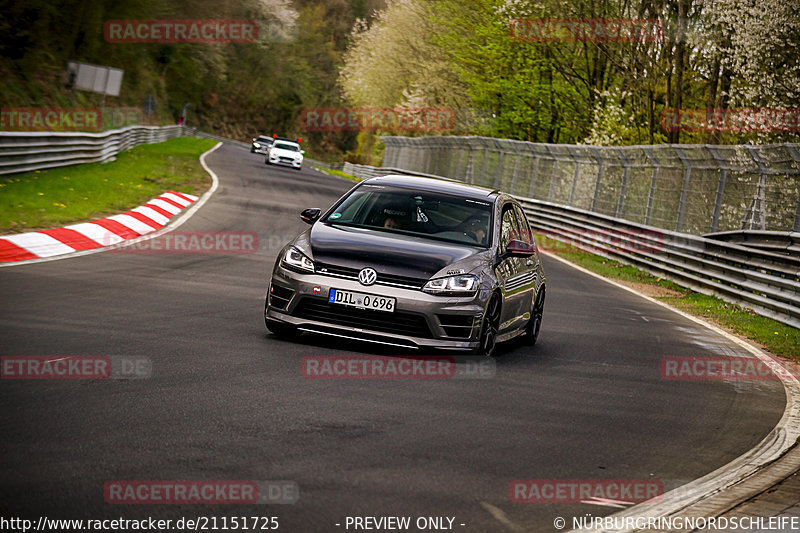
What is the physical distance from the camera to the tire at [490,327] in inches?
364

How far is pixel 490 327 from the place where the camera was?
371 inches

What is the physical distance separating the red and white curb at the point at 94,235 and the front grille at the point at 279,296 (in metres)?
4.44

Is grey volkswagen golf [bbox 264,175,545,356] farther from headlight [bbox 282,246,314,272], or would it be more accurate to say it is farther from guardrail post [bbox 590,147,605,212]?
guardrail post [bbox 590,147,605,212]

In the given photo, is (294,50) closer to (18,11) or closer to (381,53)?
(381,53)

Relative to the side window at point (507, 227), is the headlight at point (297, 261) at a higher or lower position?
lower

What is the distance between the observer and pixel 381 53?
66000mm

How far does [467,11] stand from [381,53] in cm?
1699

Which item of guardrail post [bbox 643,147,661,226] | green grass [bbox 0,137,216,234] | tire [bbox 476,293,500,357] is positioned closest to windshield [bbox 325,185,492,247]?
tire [bbox 476,293,500,357]

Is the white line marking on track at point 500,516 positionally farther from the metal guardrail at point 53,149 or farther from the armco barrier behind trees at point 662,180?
the metal guardrail at point 53,149

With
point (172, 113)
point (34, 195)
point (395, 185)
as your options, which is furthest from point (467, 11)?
point (172, 113)

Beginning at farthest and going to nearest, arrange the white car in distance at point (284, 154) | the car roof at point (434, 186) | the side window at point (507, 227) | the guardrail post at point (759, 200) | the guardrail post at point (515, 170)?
1. the white car in distance at point (284, 154)
2. the guardrail post at point (515, 170)
3. the guardrail post at point (759, 200)
4. the car roof at point (434, 186)
5. the side window at point (507, 227)

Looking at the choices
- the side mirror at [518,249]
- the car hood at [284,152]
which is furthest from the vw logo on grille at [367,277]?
the car hood at [284,152]

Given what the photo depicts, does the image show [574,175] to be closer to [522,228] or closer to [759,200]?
[759,200]

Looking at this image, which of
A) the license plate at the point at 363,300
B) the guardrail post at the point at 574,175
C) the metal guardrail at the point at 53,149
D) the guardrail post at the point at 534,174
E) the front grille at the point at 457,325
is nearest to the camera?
the license plate at the point at 363,300
